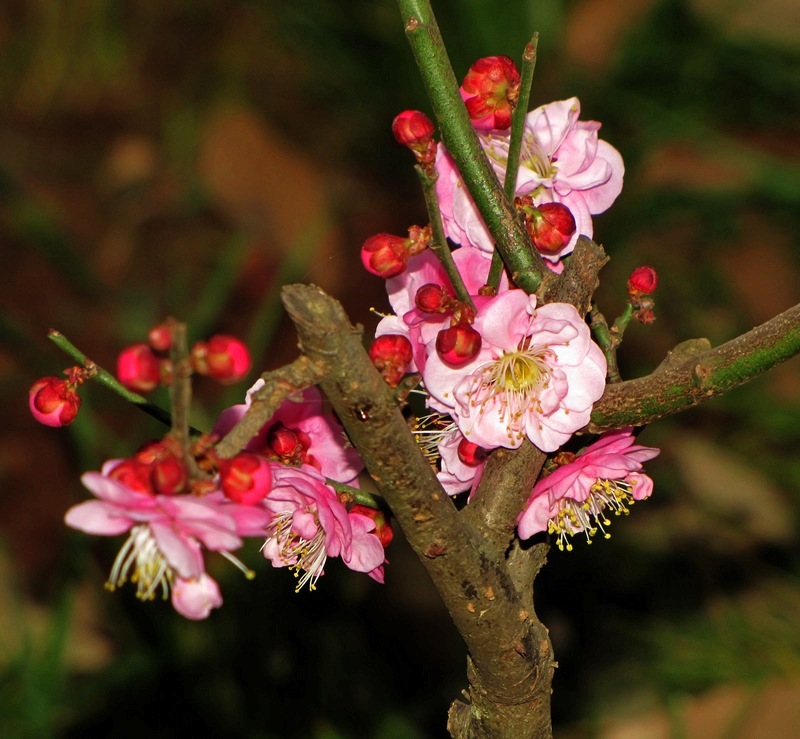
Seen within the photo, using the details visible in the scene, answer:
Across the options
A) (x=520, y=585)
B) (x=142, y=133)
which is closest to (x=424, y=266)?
(x=520, y=585)

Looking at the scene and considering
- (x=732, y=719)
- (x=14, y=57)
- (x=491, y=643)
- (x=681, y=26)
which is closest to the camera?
(x=491, y=643)

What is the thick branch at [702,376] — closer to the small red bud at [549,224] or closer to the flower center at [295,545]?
the small red bud at [549,224]

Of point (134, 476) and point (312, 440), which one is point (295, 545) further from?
point (134, 476)

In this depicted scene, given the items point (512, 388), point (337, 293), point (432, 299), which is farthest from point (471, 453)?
point (337, 293)

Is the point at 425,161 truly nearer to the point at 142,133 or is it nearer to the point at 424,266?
the point at 424,266

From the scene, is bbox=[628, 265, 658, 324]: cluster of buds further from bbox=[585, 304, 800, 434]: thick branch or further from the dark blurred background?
the dark blurred background

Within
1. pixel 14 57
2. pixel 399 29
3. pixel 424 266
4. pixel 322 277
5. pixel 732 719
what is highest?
pixel 14 57

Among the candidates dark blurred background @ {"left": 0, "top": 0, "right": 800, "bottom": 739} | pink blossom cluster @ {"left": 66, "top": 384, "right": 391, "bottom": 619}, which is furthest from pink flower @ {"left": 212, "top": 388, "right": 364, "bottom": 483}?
dark blurred background @ {"left": 0, "top": 0, "right": 800, "bottom": 739}
